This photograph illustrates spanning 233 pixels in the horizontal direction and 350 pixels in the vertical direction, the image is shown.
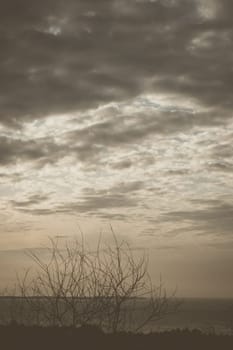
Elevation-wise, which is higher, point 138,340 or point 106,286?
point 106,286

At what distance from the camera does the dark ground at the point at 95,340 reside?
11.8 meters

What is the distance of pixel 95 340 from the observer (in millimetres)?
11914

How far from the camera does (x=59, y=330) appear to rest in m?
12.4

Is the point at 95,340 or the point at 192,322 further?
the point at 192,322

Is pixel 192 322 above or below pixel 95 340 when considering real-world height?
below

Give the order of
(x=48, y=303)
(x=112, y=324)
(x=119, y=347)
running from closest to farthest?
(x=119, y=347) → (x=112, y=324) → (x=48, y=303)

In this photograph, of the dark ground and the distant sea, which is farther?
the distant sea

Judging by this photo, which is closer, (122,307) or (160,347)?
(160,347)

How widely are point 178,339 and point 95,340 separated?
77.9 inches

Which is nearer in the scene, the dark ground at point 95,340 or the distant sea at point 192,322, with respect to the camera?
the dark ground at point 95,340

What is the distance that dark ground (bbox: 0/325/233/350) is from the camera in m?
11.8

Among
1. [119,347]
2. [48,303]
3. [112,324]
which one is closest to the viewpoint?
[119,347]

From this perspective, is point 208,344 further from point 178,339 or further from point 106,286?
point 106,286

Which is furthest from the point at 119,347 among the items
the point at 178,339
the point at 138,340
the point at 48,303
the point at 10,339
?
the point at 48,303
